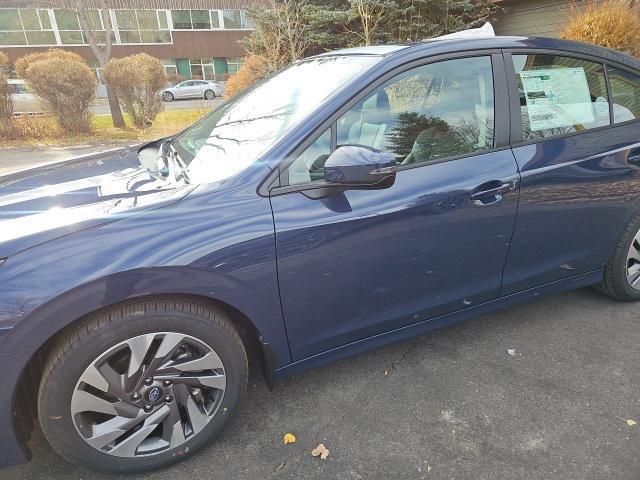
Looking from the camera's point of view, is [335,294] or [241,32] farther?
[241,32]

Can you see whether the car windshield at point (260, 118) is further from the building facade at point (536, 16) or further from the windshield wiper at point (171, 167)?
the building facade at point (536, 16)

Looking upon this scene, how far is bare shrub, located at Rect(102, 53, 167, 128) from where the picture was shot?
37.2 ft

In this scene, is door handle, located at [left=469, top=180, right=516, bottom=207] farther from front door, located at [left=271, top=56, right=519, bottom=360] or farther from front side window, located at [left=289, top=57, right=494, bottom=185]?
front side window, located at [left=289, top=57, right=494, bottom=185]

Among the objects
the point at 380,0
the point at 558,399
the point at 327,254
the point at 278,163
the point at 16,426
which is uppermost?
the point at 380,0

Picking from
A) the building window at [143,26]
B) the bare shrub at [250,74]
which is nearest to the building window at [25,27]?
the building window at [143,26]

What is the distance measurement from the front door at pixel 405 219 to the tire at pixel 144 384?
1.12 feet

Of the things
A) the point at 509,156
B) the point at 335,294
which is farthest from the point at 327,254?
the point at 509,156

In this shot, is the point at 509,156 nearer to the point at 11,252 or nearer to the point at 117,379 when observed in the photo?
the point at 117,379

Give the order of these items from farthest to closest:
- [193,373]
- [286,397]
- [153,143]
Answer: [153,143] → [286,397] → [193,373]

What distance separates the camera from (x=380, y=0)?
9.80m

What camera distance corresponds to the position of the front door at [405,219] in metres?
1.96

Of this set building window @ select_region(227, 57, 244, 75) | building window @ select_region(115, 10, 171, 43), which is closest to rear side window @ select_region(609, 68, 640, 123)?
building window @ select_region(115, 10, 171, 43)

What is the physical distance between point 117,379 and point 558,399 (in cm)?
205

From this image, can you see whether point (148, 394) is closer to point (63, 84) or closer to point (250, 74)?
point (63, 84)
